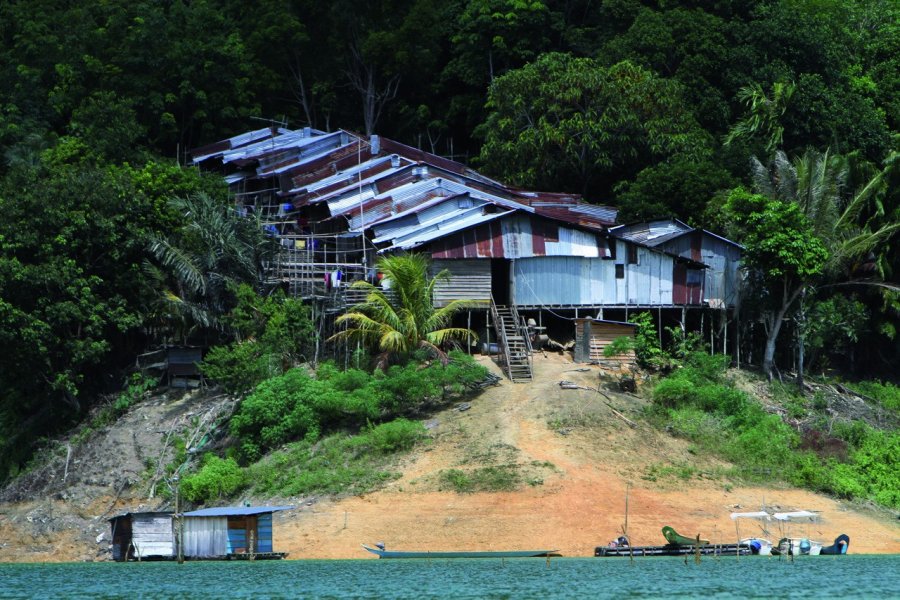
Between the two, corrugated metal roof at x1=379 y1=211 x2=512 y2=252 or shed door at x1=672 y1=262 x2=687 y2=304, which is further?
shed door at x1=672 y1=262 x2=687 y2=304

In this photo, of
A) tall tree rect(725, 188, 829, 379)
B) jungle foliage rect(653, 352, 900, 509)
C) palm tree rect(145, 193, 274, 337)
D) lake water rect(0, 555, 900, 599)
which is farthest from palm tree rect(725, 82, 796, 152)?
lake water rect(0, 555, 900, 599)

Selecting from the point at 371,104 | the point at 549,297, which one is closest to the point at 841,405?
the point at 549,297

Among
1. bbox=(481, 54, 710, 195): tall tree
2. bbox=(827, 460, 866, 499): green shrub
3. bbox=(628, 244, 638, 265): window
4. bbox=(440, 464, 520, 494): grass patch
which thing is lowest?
bbox=(827, 460, 866, 499): green shrub

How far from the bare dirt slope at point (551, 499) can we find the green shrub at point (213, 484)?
2503 millimetres

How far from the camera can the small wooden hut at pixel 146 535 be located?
34188 millimetres

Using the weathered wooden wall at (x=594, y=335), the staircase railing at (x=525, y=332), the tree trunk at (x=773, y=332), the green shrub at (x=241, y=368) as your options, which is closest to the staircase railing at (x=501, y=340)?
the staircase railing at (x=525, y=332)

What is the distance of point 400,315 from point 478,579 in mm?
11655

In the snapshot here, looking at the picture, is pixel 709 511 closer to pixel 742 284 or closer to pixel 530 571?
pixel 530 571

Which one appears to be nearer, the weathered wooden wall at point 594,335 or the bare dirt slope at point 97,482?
the bare dirt slope at point 97,482

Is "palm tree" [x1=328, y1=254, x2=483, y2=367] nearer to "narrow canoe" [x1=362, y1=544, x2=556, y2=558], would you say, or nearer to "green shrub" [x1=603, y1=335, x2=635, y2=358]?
"green shrub" [x1=603, y1=335, x2=635, y2=358]

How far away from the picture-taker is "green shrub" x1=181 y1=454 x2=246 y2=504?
38062 mm

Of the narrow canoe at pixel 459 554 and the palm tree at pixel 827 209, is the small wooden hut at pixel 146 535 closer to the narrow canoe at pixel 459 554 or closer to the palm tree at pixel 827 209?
the narrow canoe at pixel 459 554

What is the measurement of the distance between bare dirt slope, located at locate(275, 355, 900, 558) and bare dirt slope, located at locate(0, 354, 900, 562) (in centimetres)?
4

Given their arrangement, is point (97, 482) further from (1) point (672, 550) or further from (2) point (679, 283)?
(2) point (679, 283)
